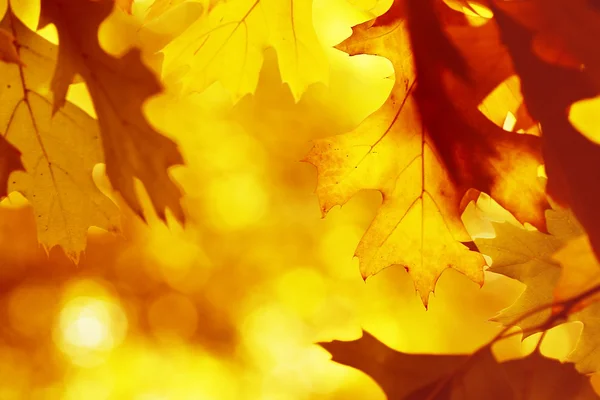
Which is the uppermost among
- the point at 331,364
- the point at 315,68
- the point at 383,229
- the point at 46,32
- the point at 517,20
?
the point at 46,32

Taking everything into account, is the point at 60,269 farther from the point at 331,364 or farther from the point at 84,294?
the point at 331,364

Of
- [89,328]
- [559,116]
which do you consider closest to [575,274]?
[559,116]

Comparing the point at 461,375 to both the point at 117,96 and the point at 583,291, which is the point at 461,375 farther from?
the point at 117,96

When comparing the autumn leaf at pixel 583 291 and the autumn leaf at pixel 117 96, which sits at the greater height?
the autumn leaf at pixel 117 96

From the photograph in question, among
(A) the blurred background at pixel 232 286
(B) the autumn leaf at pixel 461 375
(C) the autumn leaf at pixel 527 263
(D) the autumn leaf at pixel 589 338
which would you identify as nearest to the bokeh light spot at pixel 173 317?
(A) the blurred background at pixel 232 286

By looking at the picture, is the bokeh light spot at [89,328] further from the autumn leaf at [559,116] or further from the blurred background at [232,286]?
the autumn leaf at [559,116]

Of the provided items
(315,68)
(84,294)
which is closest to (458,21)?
(315,68)
